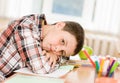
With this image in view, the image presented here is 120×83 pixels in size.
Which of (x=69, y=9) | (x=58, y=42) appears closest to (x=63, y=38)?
(x=58, y=42)

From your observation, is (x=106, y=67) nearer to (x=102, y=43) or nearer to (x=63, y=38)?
(x=63, y=38)

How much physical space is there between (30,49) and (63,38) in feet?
0.59

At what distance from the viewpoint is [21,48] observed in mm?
1314

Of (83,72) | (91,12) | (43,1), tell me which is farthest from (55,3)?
(83,72)

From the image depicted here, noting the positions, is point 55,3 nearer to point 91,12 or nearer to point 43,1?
point 43,1

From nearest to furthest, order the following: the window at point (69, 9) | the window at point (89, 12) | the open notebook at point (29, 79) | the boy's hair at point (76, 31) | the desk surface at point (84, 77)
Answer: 1. the open notebook at point (29, 79)
2. the desk surface at point (84, 77)
3. the boy's hair at point (76, 31)
4. the window at point (89, 12)
5. the window at point (69, 9)

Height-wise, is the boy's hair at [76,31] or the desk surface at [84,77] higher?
the boy's hair at [76,31]

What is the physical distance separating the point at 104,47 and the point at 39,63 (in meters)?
2.30

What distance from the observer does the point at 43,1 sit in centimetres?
383

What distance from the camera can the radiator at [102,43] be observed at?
3446 millimetres

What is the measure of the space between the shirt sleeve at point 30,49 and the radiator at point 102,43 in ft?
7.12

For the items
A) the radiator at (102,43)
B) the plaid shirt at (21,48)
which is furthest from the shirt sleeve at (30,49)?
the radiator at (102,43)

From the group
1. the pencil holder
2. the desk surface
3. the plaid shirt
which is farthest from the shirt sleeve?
the pencil holder

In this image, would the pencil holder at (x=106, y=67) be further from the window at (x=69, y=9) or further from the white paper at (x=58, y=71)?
the window at (x=69, y=9)
